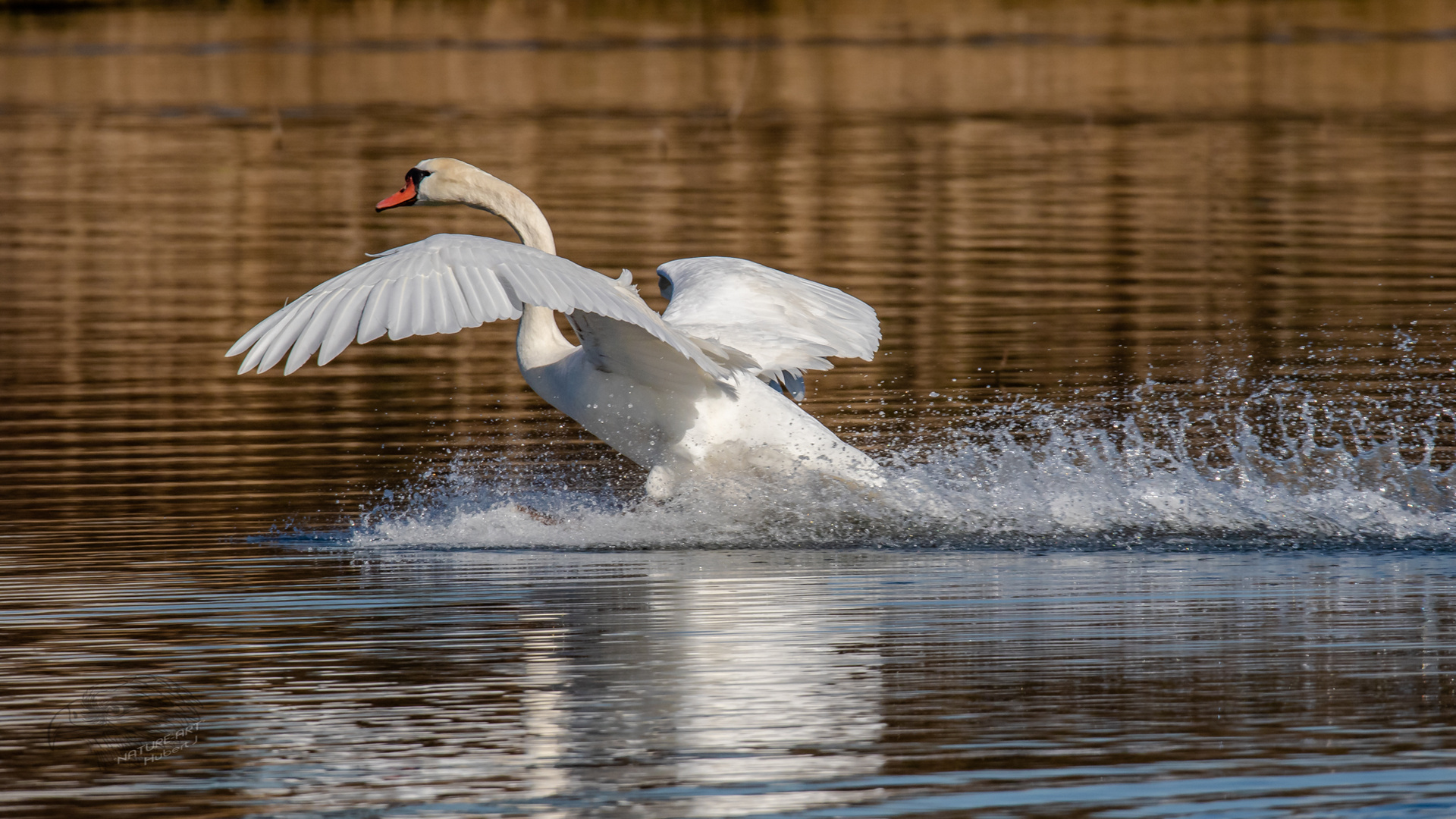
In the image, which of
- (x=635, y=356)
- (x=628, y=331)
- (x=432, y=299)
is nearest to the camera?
(x=432, y=299)

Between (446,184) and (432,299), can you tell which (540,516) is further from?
(446,184)

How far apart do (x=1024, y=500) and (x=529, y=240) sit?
285cm

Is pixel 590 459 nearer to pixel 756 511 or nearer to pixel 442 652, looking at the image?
pixel 756 511

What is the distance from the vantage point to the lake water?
214 inches

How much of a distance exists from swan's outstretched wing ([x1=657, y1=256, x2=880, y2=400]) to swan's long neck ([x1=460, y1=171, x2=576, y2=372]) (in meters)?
0.57

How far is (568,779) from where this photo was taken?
5.28 metres

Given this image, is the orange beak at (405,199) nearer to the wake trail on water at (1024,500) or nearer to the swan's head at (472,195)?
the swan's head at (472,195)

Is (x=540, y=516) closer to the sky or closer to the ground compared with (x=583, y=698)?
closer to the sky

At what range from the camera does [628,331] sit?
9.38 meters

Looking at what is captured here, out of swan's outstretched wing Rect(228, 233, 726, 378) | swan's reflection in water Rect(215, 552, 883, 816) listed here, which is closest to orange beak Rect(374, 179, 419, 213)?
swan's outstretched wing Rect(228, 233, 726, 378)

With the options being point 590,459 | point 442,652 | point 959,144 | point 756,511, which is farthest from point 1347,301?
point 959,144

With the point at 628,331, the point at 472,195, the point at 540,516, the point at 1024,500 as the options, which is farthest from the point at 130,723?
the point at 472,195

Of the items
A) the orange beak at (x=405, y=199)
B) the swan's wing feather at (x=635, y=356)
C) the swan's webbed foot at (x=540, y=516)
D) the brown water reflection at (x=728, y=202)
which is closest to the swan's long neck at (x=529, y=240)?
the swan's wing feather at (x=635, y=356)

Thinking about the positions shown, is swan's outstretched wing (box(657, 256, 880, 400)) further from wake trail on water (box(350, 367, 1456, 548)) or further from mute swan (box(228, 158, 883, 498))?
wake trail on water (box(350, 367, 1456, 548))
